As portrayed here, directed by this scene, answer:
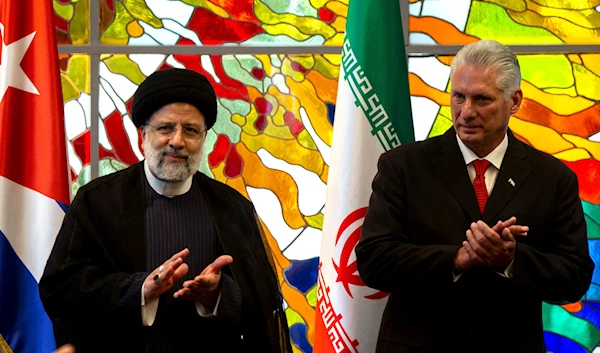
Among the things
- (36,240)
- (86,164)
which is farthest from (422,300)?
(86,164)

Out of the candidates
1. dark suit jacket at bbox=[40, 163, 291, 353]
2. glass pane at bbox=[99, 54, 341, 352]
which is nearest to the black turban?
dark suit jacket at bbox=[40, 163, 291, 353]

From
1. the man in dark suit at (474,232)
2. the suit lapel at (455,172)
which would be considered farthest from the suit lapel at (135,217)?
the suit lapel at (455,172)

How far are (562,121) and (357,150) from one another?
1.50 metres

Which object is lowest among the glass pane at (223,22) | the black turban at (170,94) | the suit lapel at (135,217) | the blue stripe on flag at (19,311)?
the blue stripe on flag at (19,311)

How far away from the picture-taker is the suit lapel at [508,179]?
112 inches

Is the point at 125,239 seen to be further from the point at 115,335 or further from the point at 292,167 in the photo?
the point at 292,167

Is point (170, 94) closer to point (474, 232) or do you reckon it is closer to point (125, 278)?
point (125, 278)

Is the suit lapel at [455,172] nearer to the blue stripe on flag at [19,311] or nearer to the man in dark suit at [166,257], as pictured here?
the man in dark suit at [166,257]

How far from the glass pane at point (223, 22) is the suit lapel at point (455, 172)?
82.3 inches

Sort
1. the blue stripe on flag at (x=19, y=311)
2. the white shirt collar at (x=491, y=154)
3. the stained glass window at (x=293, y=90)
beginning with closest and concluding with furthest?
the white shirt collar at (x=491, y=154), the blue stripe on flag at (x=19, y=311), the stained glass window at (x=293, y=90)

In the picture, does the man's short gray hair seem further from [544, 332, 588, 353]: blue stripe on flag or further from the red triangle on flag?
[544, 332, 588, 353]: blue stripe on flag

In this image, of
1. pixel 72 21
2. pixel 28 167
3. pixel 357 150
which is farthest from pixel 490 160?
pixel 72 21

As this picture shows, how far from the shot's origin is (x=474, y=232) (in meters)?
2.66

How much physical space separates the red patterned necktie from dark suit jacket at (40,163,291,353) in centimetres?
71
